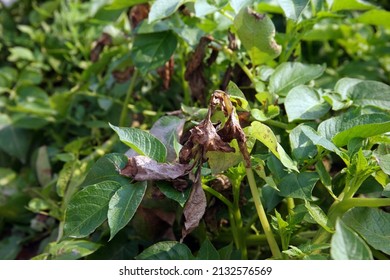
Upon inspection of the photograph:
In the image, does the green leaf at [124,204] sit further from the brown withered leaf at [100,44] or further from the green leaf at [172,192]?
the brown withered leaf at [100,44]

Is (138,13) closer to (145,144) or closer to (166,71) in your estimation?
(166,71)

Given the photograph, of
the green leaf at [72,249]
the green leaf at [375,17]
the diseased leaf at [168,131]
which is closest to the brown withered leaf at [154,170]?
the diseased leaf at [168,131]

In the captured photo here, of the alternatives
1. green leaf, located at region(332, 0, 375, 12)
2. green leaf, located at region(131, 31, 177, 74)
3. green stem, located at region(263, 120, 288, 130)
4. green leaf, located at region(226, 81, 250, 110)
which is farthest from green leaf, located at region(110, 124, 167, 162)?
green leaf, located at region(332, 0, 375, 12)

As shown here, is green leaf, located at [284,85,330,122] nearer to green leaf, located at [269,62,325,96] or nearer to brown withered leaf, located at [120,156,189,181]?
green leaf, located at [269,62,325,96]
